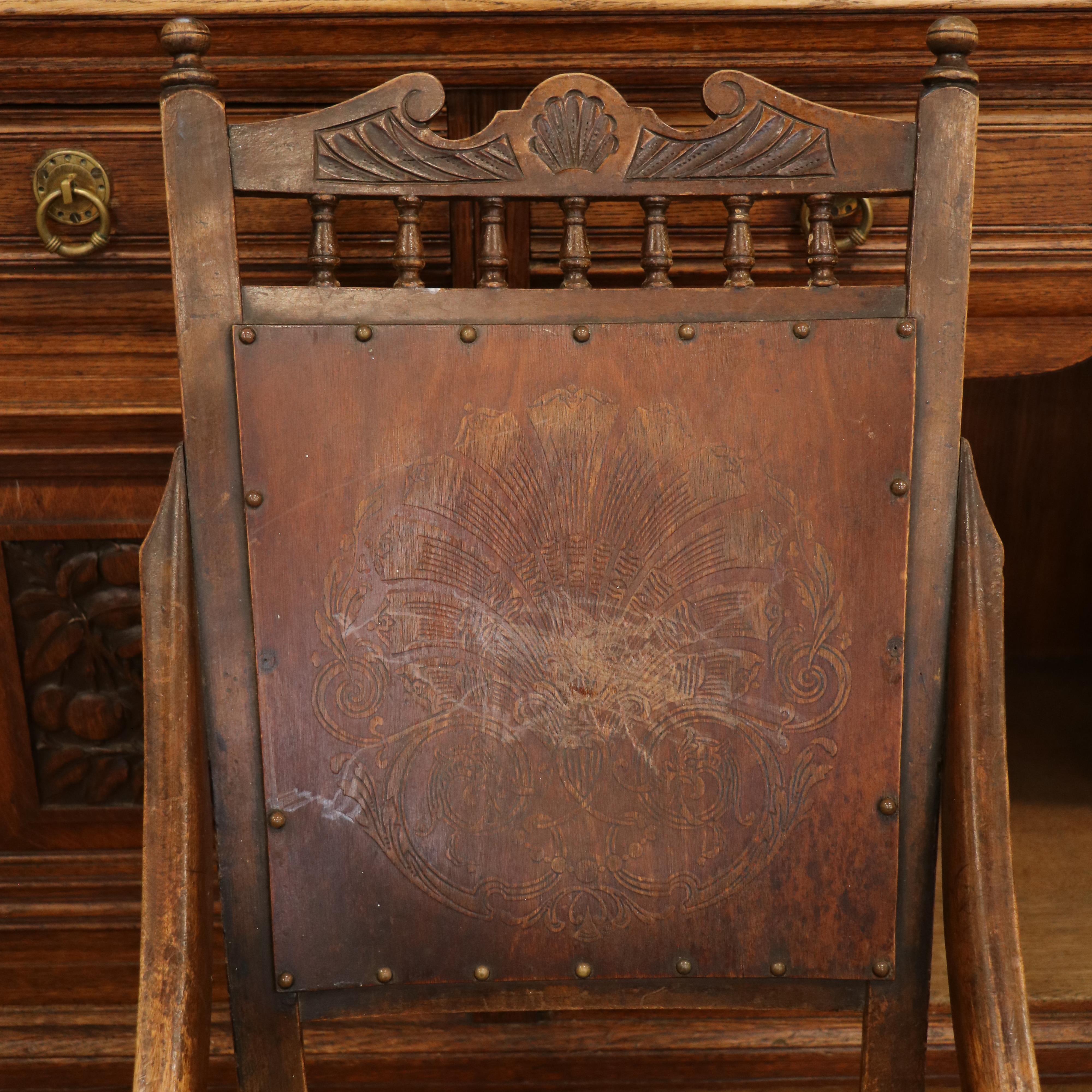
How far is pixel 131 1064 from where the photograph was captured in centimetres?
112

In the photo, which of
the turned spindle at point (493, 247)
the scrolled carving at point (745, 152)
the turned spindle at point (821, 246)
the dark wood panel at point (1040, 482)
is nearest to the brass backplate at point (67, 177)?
the turned spindle at point (493, 247)

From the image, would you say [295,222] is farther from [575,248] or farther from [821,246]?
[821,246]

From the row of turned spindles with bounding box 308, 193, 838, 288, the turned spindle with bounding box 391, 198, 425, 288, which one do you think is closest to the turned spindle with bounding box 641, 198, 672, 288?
the row of turned spindles with bounding box 308, 193, 838, 288

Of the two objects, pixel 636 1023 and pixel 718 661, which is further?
pixel 636 1023

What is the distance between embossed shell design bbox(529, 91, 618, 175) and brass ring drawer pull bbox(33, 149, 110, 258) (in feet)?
1.28

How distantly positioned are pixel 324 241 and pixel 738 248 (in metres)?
0.28

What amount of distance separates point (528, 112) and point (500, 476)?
0.79 ft

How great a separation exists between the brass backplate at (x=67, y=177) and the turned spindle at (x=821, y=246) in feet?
1.85

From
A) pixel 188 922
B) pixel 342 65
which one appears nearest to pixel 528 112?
pixel 342 65

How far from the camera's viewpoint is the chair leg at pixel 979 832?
0.72m

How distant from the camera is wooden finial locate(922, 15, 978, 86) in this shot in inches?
28.7

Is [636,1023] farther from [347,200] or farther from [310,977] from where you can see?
[347,200]

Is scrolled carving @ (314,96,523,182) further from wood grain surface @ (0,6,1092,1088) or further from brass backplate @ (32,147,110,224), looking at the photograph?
brass backplate @ (32,147,110,224)

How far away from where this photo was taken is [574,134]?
0.75 m
